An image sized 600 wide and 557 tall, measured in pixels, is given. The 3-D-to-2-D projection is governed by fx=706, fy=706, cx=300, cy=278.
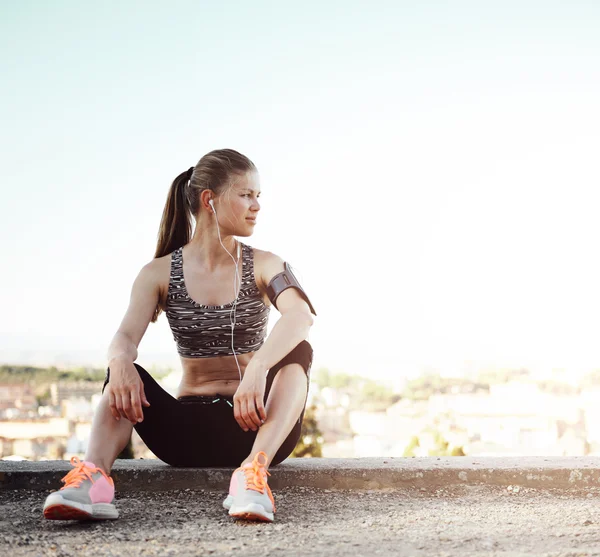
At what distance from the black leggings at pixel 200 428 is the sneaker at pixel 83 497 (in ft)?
1.13

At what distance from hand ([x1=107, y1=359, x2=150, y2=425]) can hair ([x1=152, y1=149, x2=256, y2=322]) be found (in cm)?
40

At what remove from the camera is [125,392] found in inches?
83.5

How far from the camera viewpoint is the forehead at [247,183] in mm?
2508

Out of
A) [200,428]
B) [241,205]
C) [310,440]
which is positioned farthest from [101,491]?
[310,440]

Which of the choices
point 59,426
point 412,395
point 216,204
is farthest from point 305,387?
point 412,395

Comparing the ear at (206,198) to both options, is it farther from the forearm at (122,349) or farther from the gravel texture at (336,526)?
the gravel texture at (336,526)

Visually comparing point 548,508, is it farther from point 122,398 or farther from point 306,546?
point 122,398

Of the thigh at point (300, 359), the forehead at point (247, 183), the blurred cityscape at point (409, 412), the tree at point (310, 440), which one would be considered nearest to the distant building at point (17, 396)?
the blurred cityscape at point (409, 412)

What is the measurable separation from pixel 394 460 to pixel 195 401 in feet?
3.07

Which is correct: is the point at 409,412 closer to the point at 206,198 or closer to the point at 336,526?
the point at 206,198

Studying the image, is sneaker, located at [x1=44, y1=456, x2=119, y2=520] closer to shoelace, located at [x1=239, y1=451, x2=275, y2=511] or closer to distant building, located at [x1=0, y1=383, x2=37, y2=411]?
shoelace, located at [x1=239, y1=451, x2=275, y2=511]

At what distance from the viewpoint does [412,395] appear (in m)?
21.4

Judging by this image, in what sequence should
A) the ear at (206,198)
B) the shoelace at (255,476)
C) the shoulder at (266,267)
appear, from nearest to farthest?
the shoelace at (255,476)
the shoulder at (266,267)
the ear at (206,198)

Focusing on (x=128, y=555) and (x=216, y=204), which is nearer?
(x=128, y=555)
